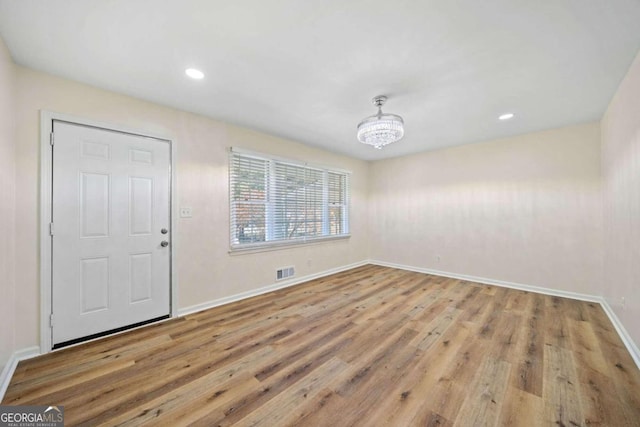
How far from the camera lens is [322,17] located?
5.05 feet

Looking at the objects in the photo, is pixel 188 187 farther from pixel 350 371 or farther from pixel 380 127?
pixel 350 371

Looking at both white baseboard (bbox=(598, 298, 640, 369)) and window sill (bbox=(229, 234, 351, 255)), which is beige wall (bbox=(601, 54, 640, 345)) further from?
window sill (bbox=(229, 234, 351, 255))

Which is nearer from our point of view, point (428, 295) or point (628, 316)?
point (628, 316)

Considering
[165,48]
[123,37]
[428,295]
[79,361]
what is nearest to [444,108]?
[428,295]

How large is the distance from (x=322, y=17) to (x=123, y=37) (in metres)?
1.43

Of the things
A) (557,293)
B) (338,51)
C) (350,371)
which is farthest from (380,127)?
(557,293)

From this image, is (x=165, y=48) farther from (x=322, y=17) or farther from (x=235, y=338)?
(x=235, y=338)

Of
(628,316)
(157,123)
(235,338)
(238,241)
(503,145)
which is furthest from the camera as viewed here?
(503,145)

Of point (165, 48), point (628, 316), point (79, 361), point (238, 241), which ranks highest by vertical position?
point (165, 48)

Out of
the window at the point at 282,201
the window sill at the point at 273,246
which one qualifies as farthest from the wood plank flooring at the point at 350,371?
the window at the point at 282,201

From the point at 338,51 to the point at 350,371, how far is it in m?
2.49

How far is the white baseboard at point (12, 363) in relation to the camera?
1666mm

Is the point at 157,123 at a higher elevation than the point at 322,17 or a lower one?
lower

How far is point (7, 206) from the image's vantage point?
1.85 meters
